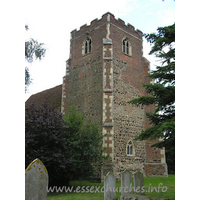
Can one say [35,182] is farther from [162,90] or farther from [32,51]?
[32,51]

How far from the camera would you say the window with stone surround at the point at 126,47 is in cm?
1842

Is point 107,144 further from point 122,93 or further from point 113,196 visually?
point 113,196

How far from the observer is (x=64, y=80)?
19547 mm

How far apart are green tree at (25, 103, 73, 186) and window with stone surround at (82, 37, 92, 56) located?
29.8 ft

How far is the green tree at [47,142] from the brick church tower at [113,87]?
425 cm

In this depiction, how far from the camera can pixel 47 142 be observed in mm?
10516

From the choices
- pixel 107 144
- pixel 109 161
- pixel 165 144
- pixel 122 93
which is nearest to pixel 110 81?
pixel 122 93

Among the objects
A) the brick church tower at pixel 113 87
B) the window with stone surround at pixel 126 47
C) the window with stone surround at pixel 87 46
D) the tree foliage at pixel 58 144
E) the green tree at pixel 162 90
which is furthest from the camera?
the window with stone surround at pixel 87 46

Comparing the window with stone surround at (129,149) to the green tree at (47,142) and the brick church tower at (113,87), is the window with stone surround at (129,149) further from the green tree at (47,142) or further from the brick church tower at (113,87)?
the green tree at (47,142)

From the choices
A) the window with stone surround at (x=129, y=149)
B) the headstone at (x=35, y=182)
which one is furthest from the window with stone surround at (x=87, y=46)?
the headstone at (x=35, y=182)

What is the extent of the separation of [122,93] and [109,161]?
551 cm

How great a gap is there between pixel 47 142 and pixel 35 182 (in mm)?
6630

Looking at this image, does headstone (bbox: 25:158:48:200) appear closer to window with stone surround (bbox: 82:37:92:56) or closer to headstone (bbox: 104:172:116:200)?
headstone (bbox: 104:172:116:200)

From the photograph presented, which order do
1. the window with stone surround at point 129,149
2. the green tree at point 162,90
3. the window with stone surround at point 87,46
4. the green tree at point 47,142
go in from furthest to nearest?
the window with stone surround at point 87,46 → the window with stone surround at point 129,149 → the green tree at point 47,142 → the green tree at point 162,90
